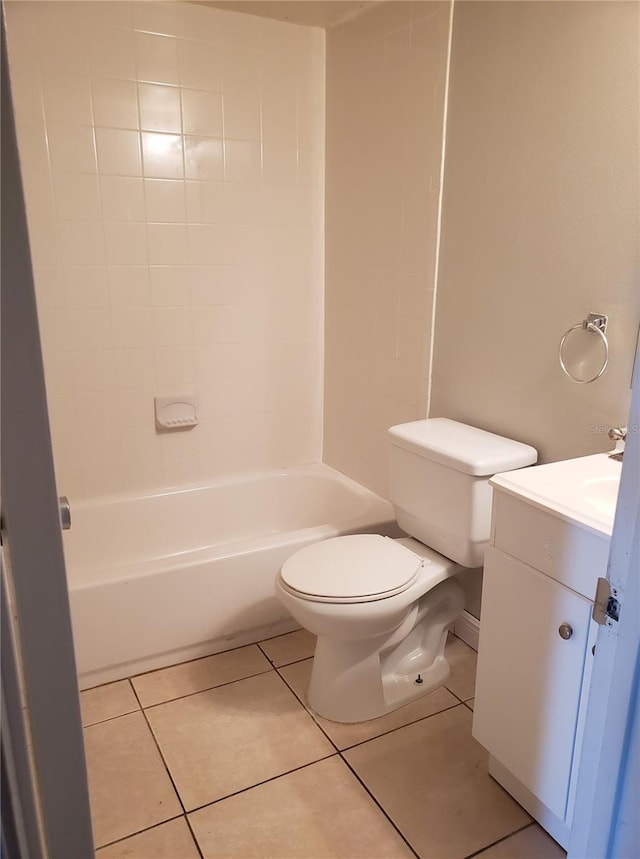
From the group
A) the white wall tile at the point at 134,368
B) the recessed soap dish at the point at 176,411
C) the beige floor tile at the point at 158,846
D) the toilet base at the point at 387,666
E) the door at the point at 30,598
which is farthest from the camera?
the recessed soap dish at the point at 176,411

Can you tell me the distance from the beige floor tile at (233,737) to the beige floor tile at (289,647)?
0.39ft

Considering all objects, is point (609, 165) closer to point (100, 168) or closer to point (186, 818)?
point (100, 168)

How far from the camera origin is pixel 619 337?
1546mm

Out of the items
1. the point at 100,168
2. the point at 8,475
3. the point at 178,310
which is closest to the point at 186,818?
the point at 8,475

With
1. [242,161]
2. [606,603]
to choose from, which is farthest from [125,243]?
[606,603]

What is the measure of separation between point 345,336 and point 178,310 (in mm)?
672

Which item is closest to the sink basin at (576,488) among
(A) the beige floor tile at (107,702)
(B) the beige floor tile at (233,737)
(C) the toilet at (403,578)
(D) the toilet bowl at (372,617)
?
(C) the toilet at (403,578)

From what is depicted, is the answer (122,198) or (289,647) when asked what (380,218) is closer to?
(122,198)

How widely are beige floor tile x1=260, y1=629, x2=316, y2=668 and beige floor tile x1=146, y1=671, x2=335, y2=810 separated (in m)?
0.12

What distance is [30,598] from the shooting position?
747 millimetres

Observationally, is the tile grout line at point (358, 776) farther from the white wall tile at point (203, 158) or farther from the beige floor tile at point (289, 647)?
the white wall tile at point (203, 158)

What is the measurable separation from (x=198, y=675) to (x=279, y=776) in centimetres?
50

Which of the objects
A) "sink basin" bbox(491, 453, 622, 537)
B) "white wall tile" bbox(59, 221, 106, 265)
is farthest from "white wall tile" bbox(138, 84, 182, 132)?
"sink basin" bbox(491, 453, 622, 537)

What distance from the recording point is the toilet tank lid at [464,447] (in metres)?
1.72
